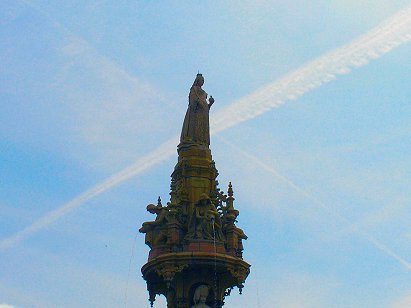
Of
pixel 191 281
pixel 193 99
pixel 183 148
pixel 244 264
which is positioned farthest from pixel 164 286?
pixel 193 99

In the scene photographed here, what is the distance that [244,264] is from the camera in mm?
32844

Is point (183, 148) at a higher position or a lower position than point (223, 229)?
higher

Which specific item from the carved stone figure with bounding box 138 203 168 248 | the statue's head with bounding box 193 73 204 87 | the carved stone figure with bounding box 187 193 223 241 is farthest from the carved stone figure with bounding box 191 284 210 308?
the statue's head with bounding box 193 73 204 87

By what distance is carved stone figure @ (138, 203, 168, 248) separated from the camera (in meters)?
33.0

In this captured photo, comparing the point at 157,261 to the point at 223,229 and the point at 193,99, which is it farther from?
the point at 193,99

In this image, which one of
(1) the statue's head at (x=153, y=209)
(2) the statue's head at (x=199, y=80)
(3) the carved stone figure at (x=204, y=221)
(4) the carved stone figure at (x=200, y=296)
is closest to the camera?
(4) the carved stone figure at (x=200, y=296)

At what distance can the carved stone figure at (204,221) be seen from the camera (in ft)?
107

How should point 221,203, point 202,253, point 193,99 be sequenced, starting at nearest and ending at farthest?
1. point 202,253
2. point 221,203
3. point 193,99

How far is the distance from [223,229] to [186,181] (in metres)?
2.82


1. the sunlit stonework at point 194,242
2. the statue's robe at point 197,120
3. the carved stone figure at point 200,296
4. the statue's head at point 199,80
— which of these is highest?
the statue's head at point 199,80

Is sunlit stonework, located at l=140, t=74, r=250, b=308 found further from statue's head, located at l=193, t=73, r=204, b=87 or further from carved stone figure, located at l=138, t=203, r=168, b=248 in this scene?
statue's head, located at l=193, t=73, r=204, b=87

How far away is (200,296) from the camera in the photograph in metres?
32.0

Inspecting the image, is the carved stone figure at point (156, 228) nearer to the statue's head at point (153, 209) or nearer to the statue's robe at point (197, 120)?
the statue's head at point (153, 209)

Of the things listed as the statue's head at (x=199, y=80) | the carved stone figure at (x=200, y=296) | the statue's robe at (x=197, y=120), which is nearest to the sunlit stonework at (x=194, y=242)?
the carved stone figure at (x=200, y=296)
